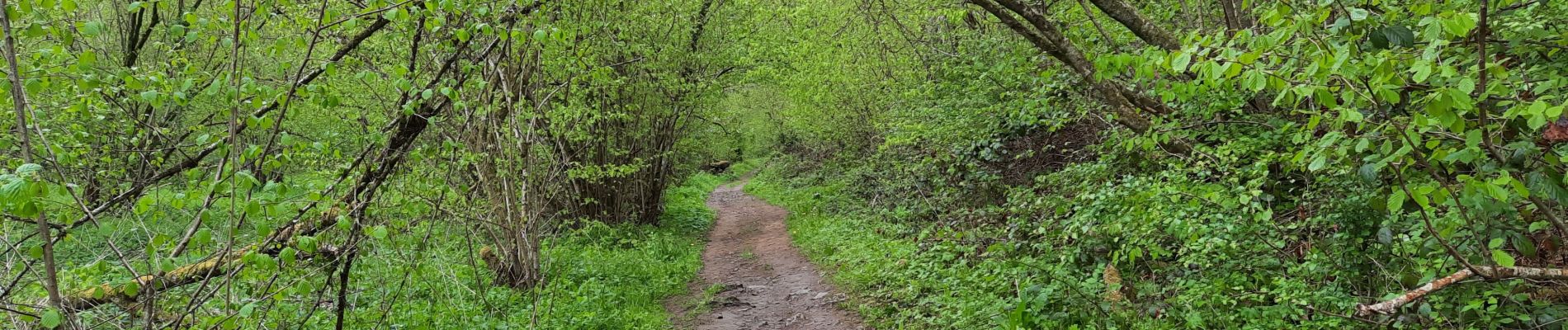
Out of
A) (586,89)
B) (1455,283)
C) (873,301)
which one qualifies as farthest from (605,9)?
(1455,283)

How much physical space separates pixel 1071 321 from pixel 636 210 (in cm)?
900

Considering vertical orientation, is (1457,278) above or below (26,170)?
below

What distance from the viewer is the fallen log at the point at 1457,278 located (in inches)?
129

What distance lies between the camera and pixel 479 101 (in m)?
5.37

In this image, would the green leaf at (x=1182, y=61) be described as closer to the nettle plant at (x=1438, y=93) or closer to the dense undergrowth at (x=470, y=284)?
the nettle plant at (x=1438, y=93)

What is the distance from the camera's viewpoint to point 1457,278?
354cm

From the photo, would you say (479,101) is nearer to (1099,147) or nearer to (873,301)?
(873,301)

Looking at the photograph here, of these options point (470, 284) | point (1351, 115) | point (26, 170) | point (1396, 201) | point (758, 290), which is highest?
point (26, 170)

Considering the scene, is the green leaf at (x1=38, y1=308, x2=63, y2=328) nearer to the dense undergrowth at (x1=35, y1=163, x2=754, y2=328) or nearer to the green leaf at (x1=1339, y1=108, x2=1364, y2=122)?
the dense undergrowth at (x1=35, y1=163, x2=754, y2=328)

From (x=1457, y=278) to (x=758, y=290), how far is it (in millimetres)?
6092

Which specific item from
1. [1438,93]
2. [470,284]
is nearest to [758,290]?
[470,284]

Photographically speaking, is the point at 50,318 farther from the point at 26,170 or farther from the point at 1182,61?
the point at 1182,61

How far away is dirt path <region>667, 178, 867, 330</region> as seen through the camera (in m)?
7.04

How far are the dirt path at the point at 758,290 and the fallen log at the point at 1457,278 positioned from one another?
3.65m
